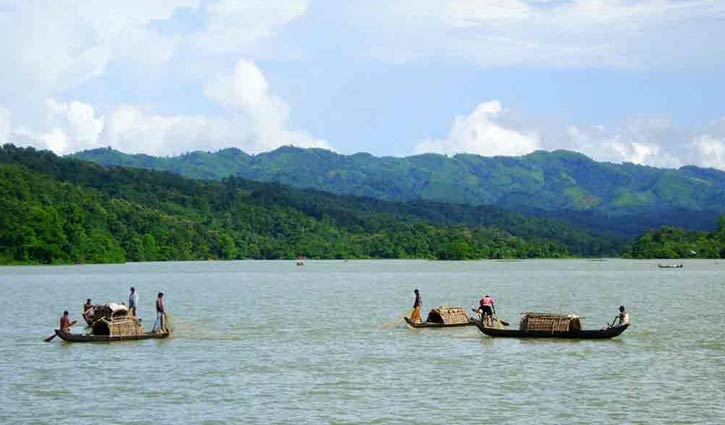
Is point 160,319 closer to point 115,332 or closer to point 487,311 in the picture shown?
point 115,332

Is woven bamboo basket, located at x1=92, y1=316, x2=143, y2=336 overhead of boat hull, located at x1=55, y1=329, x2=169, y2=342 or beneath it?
overhead

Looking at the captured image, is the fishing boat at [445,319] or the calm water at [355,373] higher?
the fishing boat at [445,319]

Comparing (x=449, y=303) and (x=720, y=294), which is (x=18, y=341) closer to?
(x=449, y=303)

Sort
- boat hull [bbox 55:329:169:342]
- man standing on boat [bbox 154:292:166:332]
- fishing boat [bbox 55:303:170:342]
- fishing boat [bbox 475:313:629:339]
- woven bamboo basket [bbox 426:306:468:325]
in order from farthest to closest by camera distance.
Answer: woven bamboo basket [bbox 426:306:468:325], man standing on boat [bbox 154:292:166:332], fishing boat [bbox 475:313:629:339], fishing boat [bbox 55:303:170:342], boat hull [bbox 55:329:169:342]

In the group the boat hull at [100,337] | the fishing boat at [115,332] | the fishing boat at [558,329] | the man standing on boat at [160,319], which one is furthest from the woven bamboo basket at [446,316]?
the boat hull at [100,337]

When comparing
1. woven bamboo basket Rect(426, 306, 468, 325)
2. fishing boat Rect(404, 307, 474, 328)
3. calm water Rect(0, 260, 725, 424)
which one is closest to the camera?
calm water Rect(0, 260, 725, 424)

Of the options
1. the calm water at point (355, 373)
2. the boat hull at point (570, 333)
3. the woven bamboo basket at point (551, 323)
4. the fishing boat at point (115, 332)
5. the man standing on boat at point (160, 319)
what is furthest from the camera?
the man standing on boat at point (160, 319)

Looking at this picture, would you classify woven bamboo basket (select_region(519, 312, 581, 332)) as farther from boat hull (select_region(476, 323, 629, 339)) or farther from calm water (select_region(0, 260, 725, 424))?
calm water (select_region(0, 260, 725, 424))

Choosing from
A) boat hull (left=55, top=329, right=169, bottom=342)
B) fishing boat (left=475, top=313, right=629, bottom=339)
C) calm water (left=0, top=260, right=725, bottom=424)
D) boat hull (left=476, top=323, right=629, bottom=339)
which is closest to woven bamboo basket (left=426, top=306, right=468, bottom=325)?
calm water (left=0, top=260, right=725, bottom=424)

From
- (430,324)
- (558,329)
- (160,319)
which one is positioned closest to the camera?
(558,329)

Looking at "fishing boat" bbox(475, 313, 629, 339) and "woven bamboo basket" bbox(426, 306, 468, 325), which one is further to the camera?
"woven bamboo basket" bbox(426, 306, 468, 325)

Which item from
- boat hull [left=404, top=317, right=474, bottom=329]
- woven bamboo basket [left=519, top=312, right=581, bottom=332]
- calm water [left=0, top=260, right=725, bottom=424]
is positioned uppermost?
woven bamboo basket [left=519, top=312, right=581, bottom=332]

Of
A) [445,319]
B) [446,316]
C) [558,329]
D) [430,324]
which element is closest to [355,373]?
[558,329]

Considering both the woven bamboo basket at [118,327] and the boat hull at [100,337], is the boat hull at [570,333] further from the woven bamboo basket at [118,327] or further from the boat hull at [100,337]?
the woven bamboo basket at [118,327]
